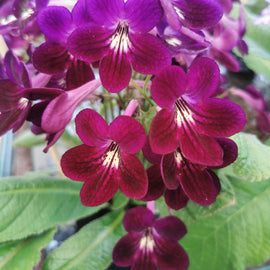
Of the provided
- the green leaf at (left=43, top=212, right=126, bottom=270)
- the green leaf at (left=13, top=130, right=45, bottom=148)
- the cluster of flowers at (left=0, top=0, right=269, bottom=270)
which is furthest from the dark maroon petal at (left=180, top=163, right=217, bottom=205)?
the green leaf at (left=13, top=130, right=45, bottom=148)

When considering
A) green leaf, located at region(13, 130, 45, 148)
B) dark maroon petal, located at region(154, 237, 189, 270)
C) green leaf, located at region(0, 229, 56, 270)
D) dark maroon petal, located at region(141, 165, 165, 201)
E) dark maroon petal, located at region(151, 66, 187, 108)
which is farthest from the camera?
green leaf, located at region(13, 130, 45, 148)

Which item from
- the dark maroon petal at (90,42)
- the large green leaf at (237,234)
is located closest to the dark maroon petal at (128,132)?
the dark maroon petal at (90,42)

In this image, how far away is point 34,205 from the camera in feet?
2.45

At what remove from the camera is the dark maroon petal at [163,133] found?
40cm

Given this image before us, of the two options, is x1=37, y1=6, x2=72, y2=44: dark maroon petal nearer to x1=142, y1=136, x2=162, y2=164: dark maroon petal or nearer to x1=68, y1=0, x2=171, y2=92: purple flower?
x1=68, y1=0, x2=171, y2=92: purple flower

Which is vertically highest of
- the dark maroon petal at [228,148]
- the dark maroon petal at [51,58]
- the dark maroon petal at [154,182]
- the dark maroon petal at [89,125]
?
the dark maroon petal at [51,58]

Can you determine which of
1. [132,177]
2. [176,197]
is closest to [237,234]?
[176,197]

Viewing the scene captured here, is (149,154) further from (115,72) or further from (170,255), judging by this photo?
(170,255)

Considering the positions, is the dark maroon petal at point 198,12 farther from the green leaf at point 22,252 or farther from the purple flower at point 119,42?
the green leaf at point 22,252

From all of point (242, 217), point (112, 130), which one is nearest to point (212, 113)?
point (112, 130)

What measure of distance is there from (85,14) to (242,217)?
2.06ft

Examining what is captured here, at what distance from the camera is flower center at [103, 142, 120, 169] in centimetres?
47

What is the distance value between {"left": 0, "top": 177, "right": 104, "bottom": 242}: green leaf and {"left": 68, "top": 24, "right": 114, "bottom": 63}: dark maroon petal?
45 cm

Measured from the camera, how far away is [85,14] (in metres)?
0.45
